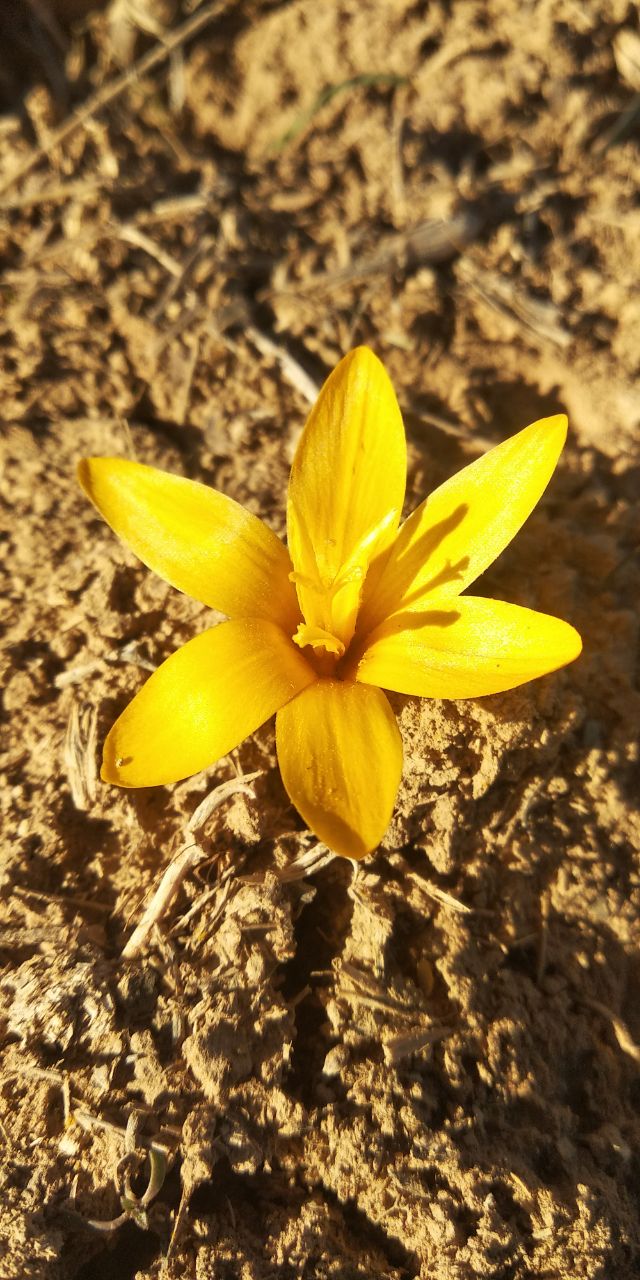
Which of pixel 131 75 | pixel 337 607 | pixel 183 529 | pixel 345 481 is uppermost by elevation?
pixel 131 75

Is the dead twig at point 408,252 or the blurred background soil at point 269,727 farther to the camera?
the dead twig at point 408,252

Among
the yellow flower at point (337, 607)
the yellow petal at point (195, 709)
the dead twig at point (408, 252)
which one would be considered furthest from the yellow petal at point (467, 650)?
the dead twig at point (408, 252)

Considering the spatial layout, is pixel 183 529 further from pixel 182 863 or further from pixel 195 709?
pixel 182 863

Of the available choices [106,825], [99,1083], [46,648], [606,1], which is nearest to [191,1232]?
[99,1083]

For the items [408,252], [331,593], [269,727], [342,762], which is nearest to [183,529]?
[331,593]

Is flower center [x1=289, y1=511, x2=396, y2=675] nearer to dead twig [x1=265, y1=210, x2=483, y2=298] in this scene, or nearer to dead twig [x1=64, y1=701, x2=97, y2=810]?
dead twig [x1=64, y1=701, x2=97, y2=810]

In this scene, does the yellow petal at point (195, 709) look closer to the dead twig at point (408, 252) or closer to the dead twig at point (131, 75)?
the dead twig at point (408, 252)
